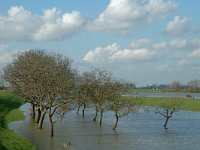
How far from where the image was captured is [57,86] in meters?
52.9

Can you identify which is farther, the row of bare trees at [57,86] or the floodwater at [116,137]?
the row of bare trees at [57,86]

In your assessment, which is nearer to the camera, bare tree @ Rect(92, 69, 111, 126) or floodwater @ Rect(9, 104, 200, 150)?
floodwater @ Rect(9, 104, 200, 150)

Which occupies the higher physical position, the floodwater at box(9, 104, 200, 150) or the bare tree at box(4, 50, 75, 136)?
the bare tree at box(4, 50, 75, 136)

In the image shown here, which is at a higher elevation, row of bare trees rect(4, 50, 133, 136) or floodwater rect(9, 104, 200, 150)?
row of bare trees rect(4, 50, 133, 136)

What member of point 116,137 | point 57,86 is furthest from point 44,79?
point 116,137

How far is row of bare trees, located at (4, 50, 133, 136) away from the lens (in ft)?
176

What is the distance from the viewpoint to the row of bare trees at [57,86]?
2112 inches

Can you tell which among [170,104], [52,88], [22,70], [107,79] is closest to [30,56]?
[22,70]

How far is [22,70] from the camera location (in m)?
65.7

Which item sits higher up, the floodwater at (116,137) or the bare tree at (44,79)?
the bare tree at (44,79)

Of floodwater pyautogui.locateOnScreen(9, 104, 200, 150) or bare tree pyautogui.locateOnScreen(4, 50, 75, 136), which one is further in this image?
bare tree pyautogui.locateOnScreen(4, 50, 75, 136)

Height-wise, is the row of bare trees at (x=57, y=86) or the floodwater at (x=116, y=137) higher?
the row of bare trees at (x=57, y=86)

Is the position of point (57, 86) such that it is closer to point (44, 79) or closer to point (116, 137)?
point (44, 79)

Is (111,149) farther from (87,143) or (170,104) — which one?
(170,104)
